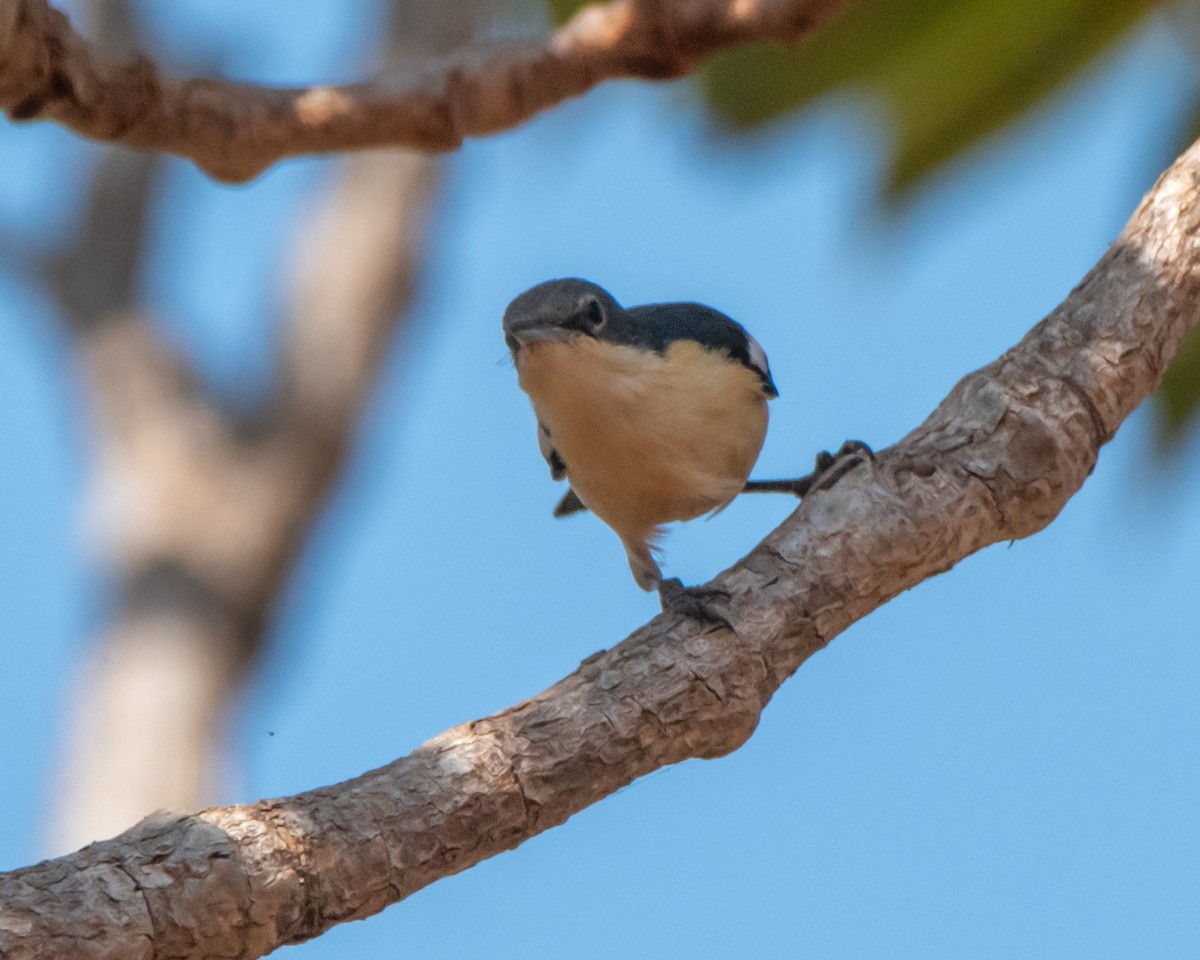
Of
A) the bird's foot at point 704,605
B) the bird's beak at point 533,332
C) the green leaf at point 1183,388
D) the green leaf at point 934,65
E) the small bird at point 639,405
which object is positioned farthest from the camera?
the green leaf at point 934,65

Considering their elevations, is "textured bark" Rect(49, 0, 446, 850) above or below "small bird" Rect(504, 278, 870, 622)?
above

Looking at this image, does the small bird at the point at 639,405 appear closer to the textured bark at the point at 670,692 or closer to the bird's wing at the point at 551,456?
the bird's wing at the point at 551,456

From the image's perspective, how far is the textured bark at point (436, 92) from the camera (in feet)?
13.8

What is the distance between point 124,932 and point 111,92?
2.33 m

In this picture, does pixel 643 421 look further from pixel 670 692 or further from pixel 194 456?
pixel 194 456

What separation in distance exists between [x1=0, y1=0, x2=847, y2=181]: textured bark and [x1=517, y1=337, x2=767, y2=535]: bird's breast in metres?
0.79

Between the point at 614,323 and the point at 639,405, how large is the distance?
0.31 meters

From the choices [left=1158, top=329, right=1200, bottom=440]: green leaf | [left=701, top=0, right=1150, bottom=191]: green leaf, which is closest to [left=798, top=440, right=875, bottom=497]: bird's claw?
[left=1158, top=329, right=1200, bottom=440]: green leaf

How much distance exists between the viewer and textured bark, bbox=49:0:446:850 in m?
9.30

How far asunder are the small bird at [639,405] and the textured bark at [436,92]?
61cm

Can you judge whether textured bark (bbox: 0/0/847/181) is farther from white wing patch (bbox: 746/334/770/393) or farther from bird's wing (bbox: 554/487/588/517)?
bird's wing (bbox: 554/487/588/517)

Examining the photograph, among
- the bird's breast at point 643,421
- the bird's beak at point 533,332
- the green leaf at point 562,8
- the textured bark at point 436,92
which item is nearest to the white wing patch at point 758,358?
the bird's breast at point 643,421

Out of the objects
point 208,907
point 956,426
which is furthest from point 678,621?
point 208,907

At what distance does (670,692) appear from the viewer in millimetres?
3479
